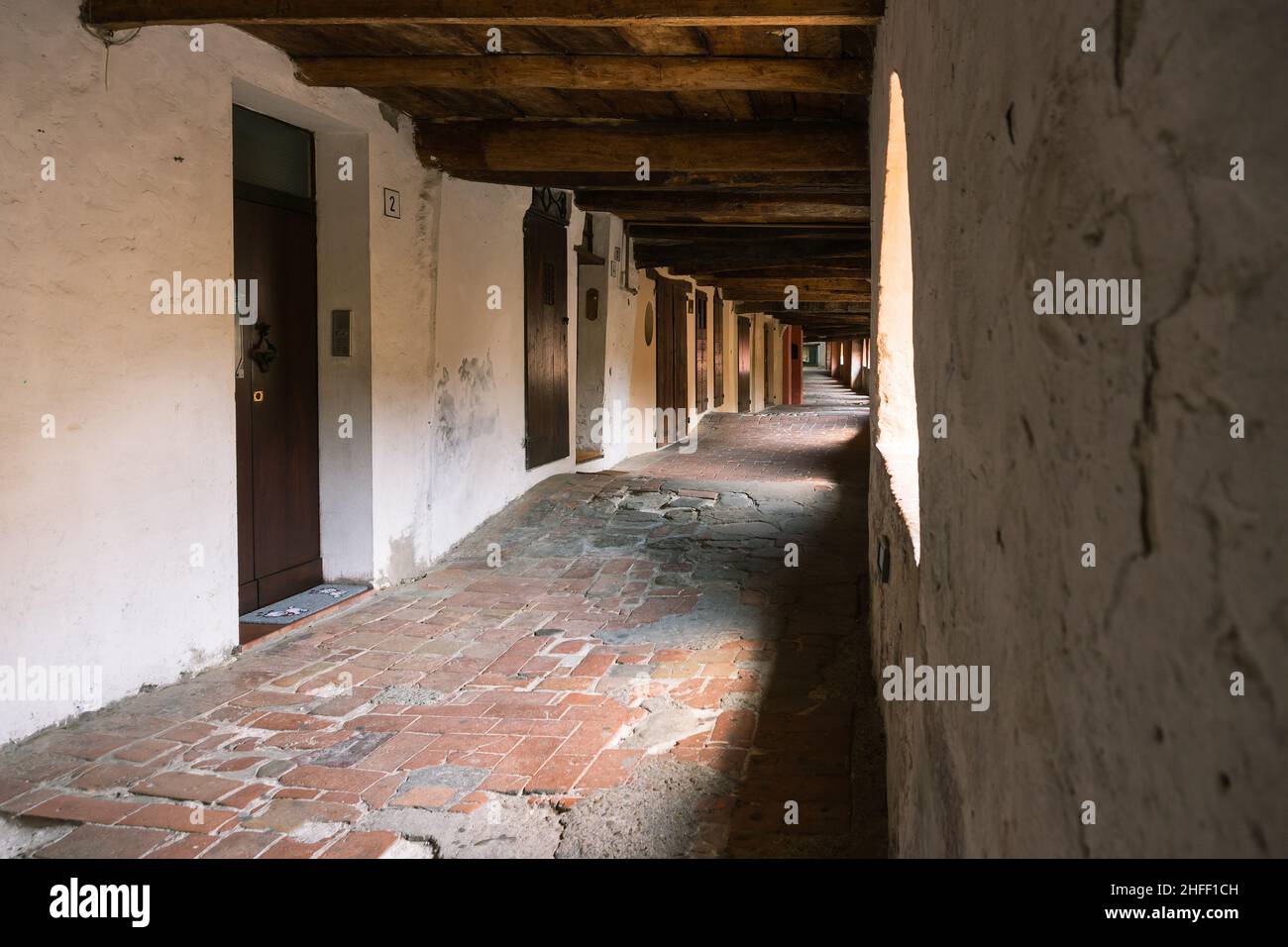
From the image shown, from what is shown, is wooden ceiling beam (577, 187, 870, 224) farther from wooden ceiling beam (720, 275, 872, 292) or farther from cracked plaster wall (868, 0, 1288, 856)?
cracked plaster wall (868, 0, 1288, 856)

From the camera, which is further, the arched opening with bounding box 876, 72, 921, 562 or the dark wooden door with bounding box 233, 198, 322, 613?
the dark wooden door with bounding box 233, 198, 322, 613

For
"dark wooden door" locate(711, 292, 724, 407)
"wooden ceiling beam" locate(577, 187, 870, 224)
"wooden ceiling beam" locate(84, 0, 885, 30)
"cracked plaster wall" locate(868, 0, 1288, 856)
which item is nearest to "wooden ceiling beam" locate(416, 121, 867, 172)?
"wooden ceiling beam" locate(577, 187, 870, 224)

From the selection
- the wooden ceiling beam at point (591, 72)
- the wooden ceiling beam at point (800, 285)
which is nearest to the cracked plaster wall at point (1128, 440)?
the wooden ceiling beam at point (591, 72)

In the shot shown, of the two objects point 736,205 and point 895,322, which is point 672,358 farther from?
point 895,322

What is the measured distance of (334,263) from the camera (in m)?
5.69

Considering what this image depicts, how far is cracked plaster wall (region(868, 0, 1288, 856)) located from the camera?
541 millimetres

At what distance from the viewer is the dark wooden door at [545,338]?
809 cm

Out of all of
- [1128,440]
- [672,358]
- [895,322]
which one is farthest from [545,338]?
[1128,440]

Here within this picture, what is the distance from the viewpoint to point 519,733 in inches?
143

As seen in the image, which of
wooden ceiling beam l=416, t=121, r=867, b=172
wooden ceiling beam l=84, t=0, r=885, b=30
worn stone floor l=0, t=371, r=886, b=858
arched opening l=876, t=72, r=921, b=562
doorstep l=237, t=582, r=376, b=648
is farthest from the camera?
wooden ceiling beam l=416, t=121, r=867, b=172

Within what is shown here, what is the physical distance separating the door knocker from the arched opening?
3.23 m

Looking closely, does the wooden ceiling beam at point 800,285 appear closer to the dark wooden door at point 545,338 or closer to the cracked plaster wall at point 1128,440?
the dark wooden door at point 545,338
